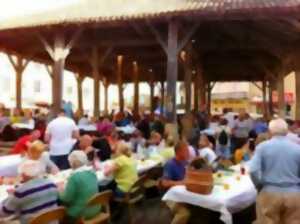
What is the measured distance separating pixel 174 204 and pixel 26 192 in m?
1.81

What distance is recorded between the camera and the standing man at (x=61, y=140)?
33.8 feet

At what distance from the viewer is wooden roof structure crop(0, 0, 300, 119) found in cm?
1346

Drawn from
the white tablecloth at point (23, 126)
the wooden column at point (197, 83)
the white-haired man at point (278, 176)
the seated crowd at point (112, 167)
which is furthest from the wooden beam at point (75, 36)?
the white-haired man at point (278, 176)

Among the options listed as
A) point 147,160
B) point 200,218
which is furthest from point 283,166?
point 147,160

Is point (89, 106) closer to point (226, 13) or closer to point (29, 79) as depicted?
point (29, 79)

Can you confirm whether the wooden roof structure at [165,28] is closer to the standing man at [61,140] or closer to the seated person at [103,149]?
the standing man at [61,140]

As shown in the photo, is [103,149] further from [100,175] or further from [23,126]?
[23,126]

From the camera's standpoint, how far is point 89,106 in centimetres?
5916

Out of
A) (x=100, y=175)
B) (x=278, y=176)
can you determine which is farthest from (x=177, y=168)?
(x=278, y=176)

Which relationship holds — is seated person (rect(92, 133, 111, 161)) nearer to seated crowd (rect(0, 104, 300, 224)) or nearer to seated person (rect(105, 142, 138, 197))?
seated crowd (rect(0, 104, 300, 224))

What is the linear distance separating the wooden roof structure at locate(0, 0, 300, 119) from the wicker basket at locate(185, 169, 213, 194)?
7.49 meters

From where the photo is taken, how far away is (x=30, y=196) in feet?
18.0

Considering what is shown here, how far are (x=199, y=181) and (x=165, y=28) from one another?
9.81 m

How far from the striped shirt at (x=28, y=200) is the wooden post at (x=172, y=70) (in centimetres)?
878
